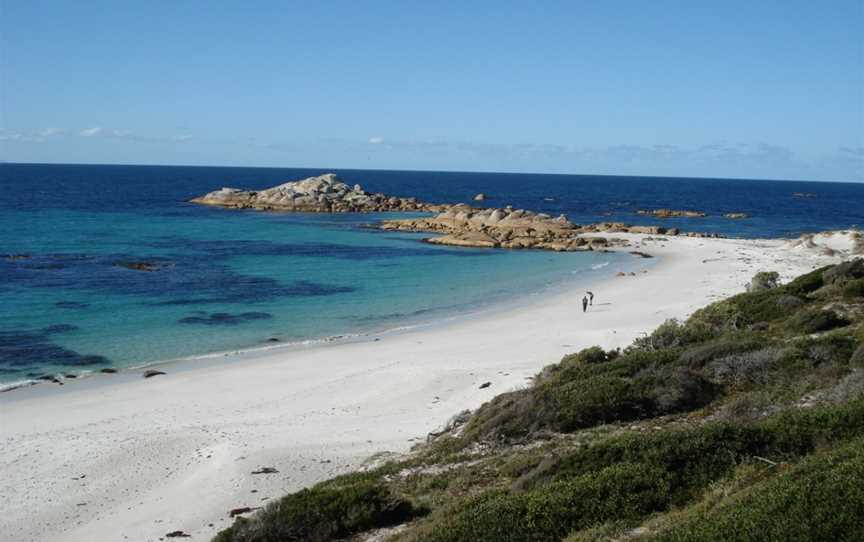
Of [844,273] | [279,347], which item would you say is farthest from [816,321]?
[279,347]

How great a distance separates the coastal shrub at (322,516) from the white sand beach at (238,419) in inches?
112

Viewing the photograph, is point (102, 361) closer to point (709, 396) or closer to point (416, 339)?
point (416, 339)

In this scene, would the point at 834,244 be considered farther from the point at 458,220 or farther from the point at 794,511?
the point at 794,511

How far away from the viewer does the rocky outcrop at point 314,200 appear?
315 ft

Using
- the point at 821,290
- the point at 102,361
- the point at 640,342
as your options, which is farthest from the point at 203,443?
the point at 821,290

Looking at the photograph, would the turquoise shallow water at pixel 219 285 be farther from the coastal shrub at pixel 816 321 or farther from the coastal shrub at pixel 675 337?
the coastal shrub at pixel 816 321

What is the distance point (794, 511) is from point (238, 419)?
14670 millimetres

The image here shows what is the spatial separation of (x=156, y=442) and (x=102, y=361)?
366 inches

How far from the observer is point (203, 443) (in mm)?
17000

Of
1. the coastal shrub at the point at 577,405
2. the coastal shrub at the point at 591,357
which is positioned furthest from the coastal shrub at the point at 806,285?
the coastal shrub at the point at 577,405

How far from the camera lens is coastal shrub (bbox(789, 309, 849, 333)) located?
18.8 m

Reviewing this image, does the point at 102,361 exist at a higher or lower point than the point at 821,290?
lower

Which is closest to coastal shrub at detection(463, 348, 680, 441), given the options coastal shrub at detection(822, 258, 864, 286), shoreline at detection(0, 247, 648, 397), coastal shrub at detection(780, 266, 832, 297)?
coastal shrub at detection(780, 266, 832, 297)

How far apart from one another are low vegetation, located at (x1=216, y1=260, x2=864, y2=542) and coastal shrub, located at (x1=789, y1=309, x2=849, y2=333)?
50.2 inches
